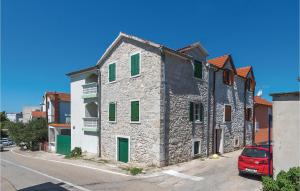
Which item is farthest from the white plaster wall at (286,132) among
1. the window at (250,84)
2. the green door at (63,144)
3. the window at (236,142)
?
the green door at (63,144)

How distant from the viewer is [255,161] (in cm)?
1146

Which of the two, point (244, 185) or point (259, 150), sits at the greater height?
point (259, 150)

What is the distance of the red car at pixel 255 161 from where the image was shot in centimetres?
1116

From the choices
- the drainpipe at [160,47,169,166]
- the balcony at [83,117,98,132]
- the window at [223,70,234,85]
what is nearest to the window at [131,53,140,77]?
the drainpipe at [160,47,169,166]

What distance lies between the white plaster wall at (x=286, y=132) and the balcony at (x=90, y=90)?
604 inches

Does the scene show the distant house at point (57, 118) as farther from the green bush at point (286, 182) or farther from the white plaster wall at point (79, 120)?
the green bush at point (286, 182)

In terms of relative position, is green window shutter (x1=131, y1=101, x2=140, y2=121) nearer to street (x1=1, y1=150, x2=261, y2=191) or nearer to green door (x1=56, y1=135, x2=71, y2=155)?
street (x1=1, y1=150, x2=261, y2=191)

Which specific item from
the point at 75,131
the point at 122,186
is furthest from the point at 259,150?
the point at 75,131

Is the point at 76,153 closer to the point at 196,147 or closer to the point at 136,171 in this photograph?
the point at 136,171

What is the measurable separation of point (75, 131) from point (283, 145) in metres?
19.7

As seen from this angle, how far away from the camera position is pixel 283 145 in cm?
916

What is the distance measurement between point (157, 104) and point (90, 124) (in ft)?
29.0

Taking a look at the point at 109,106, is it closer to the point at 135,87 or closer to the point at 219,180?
the point at 135,87

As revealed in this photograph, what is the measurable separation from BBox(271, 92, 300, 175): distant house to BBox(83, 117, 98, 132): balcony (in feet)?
49.6
